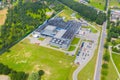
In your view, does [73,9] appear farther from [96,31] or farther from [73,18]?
[96,31]

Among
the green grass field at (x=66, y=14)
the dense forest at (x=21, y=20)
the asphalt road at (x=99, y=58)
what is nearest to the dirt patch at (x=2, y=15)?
the dense forest at (x=21, y=20)

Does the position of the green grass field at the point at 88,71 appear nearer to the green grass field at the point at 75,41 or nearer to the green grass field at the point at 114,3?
the green grass field at the point at 75,41

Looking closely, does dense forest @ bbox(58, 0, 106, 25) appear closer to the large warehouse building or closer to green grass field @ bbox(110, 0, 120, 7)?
the large warehouse building

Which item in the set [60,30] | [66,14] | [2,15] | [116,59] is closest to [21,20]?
[2,15]

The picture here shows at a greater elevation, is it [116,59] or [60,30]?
[60,30]

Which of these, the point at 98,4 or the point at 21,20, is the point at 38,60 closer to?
the point at 21,20

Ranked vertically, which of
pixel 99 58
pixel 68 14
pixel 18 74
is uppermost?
pixel 18 74
